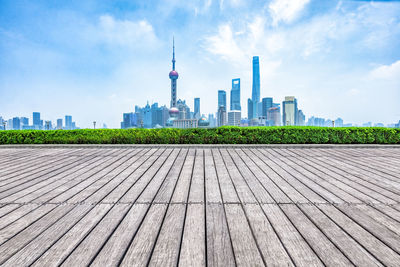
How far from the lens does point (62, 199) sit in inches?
84.5

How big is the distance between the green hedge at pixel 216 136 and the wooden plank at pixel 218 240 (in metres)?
5.32

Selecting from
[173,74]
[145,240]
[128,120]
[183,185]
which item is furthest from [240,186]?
[128,120]

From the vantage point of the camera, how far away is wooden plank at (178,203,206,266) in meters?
1.17

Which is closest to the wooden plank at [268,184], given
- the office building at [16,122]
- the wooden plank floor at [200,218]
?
the wooden plank floor at [200,218]

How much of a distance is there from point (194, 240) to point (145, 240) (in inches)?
14.7

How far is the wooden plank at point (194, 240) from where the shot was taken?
3.85 ft

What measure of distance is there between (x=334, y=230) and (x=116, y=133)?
23.9 feet

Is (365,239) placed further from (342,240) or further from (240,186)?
(240,186)

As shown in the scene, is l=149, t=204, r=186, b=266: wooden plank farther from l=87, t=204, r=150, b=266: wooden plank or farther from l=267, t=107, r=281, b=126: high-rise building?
l=267, t=107, r=281, b=126: high-rise building

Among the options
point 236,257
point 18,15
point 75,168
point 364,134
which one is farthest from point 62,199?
point 18,15

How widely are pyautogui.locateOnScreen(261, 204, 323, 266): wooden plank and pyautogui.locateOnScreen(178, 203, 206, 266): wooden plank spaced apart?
605 mm

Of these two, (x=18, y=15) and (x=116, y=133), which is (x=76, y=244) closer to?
(x=116, y=133)

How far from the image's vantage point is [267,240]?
139cm

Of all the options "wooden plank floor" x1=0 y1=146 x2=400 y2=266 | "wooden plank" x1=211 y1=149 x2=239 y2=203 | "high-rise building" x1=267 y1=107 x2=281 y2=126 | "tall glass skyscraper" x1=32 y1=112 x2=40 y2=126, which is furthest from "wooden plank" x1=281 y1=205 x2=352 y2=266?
"tall glass skyscraper" x1=32 y1=112 x2=40 y2=126
